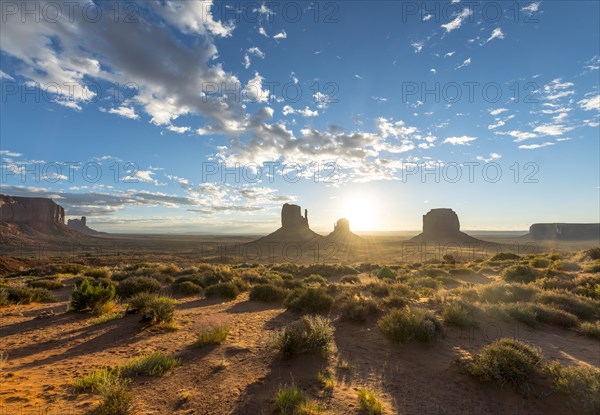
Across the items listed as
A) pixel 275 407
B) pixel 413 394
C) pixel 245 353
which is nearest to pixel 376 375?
pixel 413 394

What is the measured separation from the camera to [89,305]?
11.3 meters

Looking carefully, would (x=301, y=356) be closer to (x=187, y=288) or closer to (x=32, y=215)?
(x=187, y=288)

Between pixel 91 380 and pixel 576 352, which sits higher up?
pixel 91 380

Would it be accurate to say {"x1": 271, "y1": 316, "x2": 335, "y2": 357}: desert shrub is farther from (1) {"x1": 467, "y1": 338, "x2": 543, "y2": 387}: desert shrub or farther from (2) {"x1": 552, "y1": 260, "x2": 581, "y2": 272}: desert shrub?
(2) {"x1": 552, "y1": 260, "x2": 581, "y2": 272}: desert shrub

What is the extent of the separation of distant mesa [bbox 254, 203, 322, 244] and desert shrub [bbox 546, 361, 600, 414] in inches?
3558

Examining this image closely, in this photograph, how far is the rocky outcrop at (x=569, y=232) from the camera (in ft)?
436

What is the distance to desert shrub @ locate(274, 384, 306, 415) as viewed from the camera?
4.83m

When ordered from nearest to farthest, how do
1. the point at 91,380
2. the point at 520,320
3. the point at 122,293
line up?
the point at 91,380
the point at 520,320
the point at 122,293

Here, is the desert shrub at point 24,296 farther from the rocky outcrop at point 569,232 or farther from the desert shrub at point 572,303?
the rocky outcrop at point 569,232

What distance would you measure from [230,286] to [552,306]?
1381cm

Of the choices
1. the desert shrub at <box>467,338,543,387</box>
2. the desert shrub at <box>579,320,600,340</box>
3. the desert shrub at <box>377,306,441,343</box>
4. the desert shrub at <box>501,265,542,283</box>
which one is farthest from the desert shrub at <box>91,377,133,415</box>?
the desert shrub at <box>501,265,542,283</box>

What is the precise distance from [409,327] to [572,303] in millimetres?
8198

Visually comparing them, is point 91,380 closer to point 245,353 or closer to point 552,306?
point 245,353

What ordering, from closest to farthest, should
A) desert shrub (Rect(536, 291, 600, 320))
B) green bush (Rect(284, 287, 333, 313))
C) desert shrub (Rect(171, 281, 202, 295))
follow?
desert shrub (Rect(536, 291, 600, 320)) < green bush (Rect(284, 287, 333, 313)) < desert shrub (Rect(171, 281, 202, 295))
